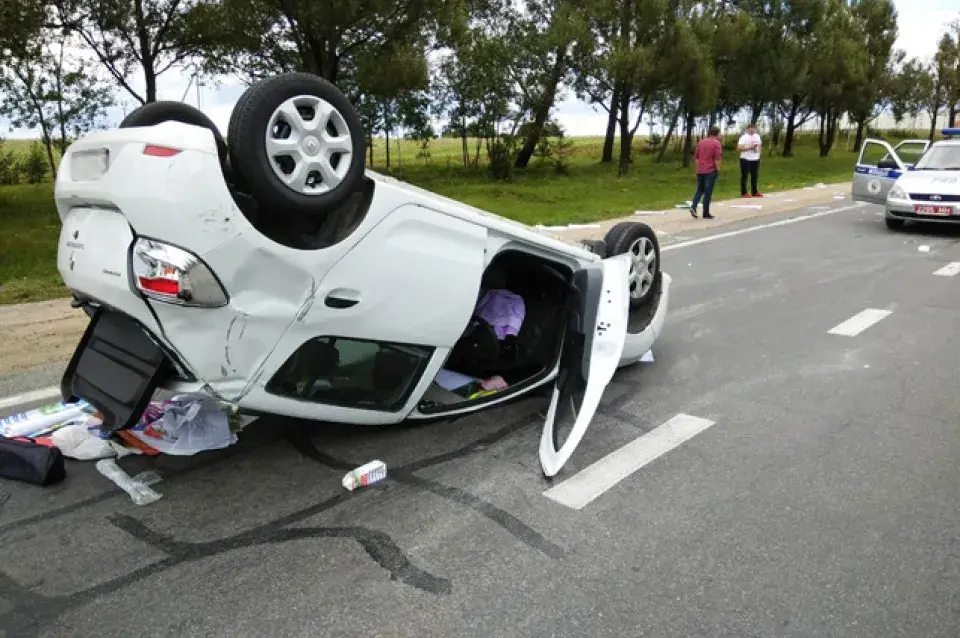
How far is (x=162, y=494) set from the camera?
3359 millimetres

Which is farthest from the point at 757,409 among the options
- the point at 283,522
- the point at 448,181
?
the point at 448,181

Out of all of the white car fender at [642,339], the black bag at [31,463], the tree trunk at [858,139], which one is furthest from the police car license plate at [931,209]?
the tree trunk at [858,139]

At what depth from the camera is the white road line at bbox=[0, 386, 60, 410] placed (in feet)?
14.9

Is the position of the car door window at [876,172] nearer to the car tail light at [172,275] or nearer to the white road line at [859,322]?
the white road line at [859,322]

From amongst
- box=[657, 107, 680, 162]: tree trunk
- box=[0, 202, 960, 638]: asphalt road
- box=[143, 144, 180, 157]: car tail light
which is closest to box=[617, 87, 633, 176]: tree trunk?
box=[657, 107, 680, 162]: tree trunk

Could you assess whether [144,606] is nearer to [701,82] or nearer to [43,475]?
[43,475]

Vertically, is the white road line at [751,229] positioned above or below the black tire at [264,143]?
below

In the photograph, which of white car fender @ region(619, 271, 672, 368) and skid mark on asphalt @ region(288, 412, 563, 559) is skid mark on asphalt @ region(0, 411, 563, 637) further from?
white car fender @ region(619, 271, 672, 368)

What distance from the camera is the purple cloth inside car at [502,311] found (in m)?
4.24

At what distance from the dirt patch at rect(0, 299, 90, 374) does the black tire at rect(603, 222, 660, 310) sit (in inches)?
151

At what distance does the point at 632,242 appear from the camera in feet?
16.3

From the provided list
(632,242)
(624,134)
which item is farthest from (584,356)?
(624,134)

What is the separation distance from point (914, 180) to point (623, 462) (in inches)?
431

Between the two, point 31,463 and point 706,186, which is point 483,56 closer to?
point 706,186
